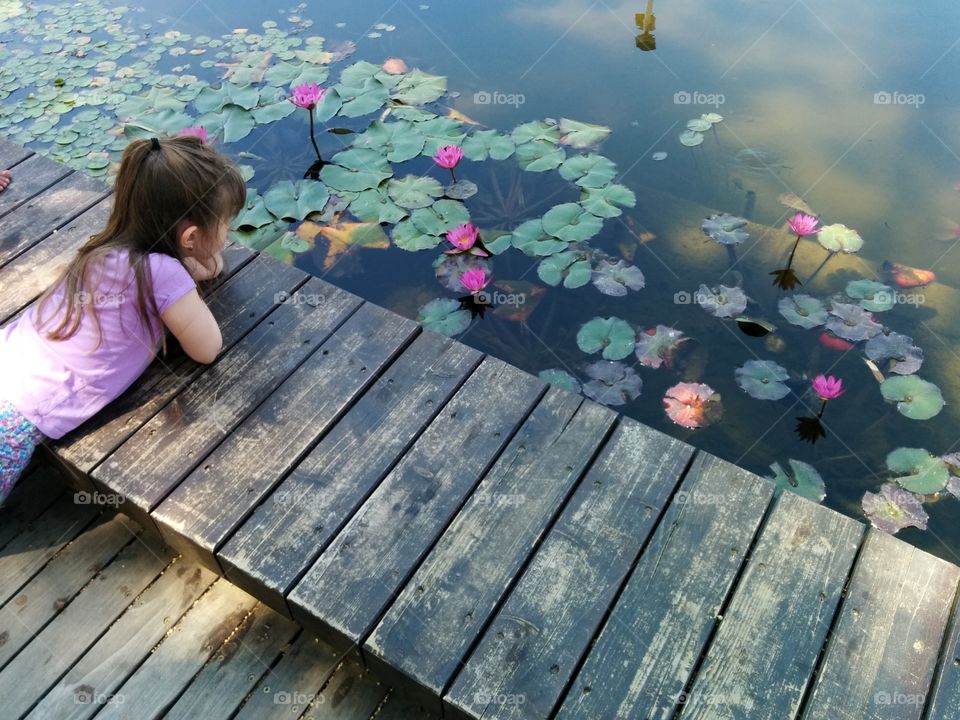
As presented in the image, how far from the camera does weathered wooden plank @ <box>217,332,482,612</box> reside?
171 centimetres

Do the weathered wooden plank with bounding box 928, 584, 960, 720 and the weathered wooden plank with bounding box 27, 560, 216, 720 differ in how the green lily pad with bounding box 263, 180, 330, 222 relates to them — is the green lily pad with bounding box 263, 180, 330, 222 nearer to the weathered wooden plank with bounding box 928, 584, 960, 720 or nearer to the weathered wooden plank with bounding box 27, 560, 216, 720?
the weathered wooden plank with bounding box 27, 560, 216, 720

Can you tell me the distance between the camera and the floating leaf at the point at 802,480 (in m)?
2.31

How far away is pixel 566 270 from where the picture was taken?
2.87 m

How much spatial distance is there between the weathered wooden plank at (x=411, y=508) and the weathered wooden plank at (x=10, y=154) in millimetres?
1974

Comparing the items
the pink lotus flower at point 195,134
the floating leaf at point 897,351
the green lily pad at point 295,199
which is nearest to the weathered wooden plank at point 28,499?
the pink lotus flower at point 195,134

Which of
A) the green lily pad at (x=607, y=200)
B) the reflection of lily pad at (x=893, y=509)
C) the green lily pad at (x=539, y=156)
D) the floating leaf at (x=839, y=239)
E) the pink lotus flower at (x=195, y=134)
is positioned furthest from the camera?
the green lily pad at (x=539, y=156)

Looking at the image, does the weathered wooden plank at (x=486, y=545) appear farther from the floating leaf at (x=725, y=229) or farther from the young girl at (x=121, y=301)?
the floating leaf at (x=725, y=229)

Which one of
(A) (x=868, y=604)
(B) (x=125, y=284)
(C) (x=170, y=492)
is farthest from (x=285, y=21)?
(A) (x=868, y=604)

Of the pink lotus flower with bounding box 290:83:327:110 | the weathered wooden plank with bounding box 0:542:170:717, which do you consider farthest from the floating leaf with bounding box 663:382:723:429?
the pink lotus flower with bounding box 290:83:327:110

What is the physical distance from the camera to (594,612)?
1.59 meters

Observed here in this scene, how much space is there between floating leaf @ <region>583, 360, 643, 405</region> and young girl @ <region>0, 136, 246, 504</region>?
1226 millimetres

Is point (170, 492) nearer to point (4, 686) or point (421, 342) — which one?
point (4, 686)

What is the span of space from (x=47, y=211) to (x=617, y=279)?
6.37 ft

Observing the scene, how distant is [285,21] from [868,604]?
4.00 meters
